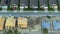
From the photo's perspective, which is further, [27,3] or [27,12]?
Result: [27,3]

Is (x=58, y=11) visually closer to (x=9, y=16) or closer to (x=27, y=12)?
(x=27, y=12)

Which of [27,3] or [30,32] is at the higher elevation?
[27,3]

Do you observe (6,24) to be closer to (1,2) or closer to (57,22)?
(1,2)

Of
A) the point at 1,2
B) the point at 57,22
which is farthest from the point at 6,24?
the point at 57,22

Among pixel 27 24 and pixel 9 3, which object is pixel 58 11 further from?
pixel 9 3

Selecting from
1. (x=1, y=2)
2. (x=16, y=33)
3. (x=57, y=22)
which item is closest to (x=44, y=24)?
(x=57, y=22)

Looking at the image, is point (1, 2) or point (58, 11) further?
point (1, 2)

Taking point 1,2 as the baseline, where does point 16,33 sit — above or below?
below

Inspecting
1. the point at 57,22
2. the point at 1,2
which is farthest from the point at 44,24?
the point at 1,2
